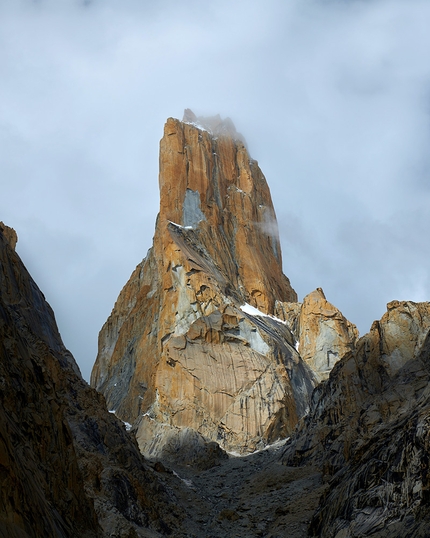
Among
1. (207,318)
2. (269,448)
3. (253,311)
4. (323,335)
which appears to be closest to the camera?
(269,448)

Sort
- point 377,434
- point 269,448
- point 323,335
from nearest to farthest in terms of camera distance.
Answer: point 377,434 < point 269,448 < point 323,335

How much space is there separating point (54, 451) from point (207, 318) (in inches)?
2356

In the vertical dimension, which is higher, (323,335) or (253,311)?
(253,311)

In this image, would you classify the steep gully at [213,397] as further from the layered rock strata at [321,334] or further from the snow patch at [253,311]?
the snow patch at [253,311]

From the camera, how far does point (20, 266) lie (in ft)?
163

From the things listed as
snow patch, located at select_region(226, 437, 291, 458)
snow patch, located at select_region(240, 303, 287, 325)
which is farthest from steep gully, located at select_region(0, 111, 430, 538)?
snow patch, located at select_region(240, 303, 287, 325)

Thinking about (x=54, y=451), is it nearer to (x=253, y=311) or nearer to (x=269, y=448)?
(x=269, y=448)

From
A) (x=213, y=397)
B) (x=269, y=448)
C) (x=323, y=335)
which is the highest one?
(x=323, y=335)

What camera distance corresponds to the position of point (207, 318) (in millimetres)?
84375

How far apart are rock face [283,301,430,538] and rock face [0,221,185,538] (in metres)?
10.1

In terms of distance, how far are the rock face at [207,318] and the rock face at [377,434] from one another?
40.3ft

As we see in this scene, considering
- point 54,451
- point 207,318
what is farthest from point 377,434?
point 207,318

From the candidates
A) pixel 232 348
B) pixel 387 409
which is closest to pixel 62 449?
pixel 387 409

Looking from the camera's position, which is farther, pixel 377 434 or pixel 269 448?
pixel 269 448
